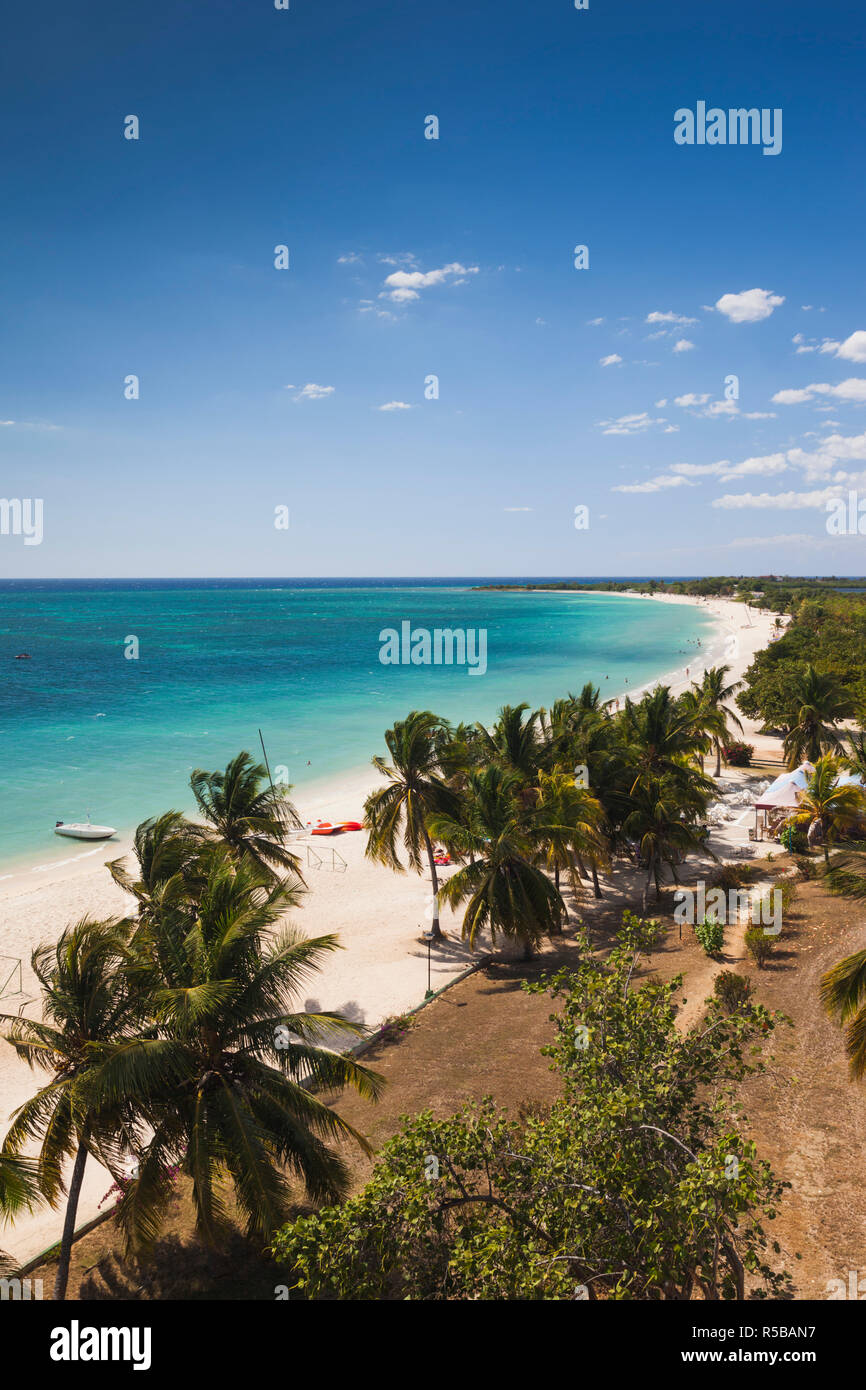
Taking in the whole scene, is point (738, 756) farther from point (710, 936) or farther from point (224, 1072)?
point (224, 1072)

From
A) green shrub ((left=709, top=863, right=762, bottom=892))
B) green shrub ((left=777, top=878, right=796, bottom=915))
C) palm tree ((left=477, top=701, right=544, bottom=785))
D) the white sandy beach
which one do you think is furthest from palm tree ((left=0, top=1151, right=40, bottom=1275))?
green shrub ((left=709, top=863, right=762, bottom=892))

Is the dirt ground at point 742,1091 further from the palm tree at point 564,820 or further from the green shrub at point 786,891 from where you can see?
the palm tree at point 564,820

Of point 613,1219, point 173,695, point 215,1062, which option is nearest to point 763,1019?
point 613,1219

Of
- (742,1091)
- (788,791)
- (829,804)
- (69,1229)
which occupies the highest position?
(829,804)

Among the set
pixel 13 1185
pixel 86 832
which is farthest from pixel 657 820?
pixel 86 832

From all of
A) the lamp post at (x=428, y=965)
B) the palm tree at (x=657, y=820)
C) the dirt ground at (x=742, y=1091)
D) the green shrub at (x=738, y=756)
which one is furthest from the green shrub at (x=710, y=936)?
the green shrub at (x=738, y=756)
